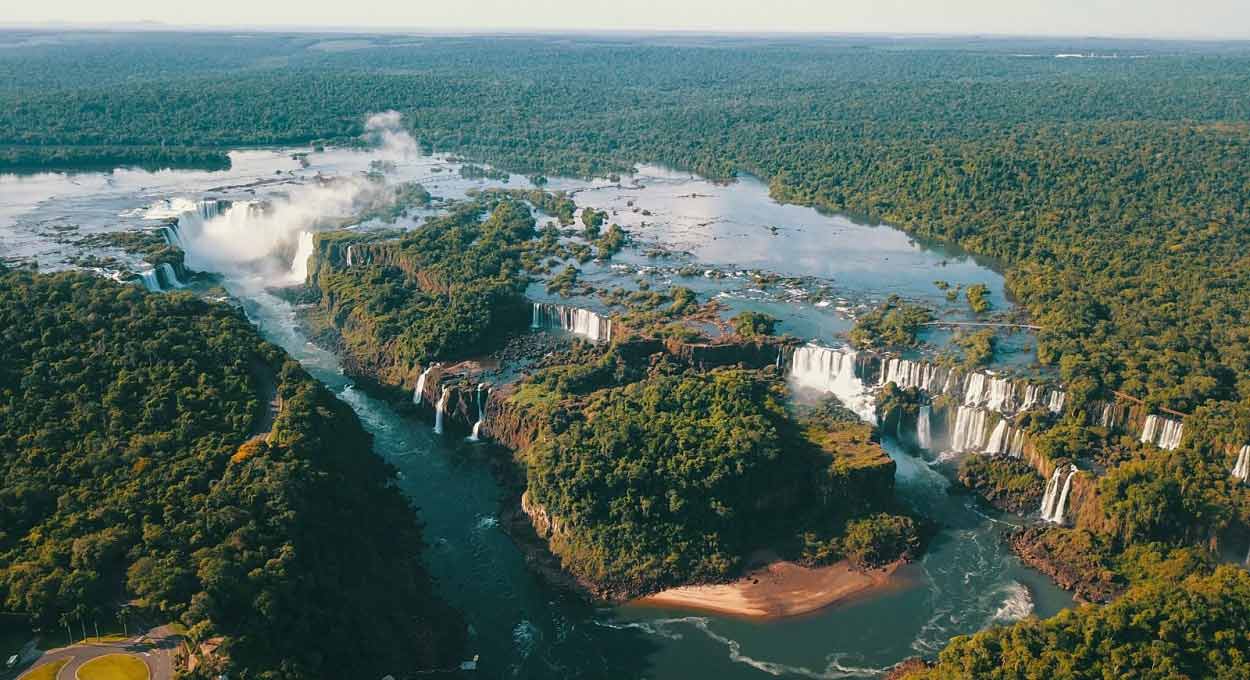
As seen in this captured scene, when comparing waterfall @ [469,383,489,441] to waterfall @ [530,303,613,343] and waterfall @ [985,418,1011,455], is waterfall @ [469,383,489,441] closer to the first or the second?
waterfall @ [530,303,613,343]

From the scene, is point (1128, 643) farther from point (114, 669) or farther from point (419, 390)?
point (419, 390)

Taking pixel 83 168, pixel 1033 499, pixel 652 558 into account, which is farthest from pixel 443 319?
pixel 83 168

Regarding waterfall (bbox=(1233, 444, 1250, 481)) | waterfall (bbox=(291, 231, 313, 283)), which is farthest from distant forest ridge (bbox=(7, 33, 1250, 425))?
waterfall (bbox=(291, 231, 313, 283))

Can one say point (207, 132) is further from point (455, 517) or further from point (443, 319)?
point (455, 517)

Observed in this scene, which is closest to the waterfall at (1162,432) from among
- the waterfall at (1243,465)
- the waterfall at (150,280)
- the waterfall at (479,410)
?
the waterfall at (1243,465)

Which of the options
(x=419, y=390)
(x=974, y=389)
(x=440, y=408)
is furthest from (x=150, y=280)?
(x=974, y=389)

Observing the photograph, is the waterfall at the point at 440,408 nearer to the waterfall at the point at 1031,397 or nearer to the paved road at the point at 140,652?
the paved road at the point at 140,652
